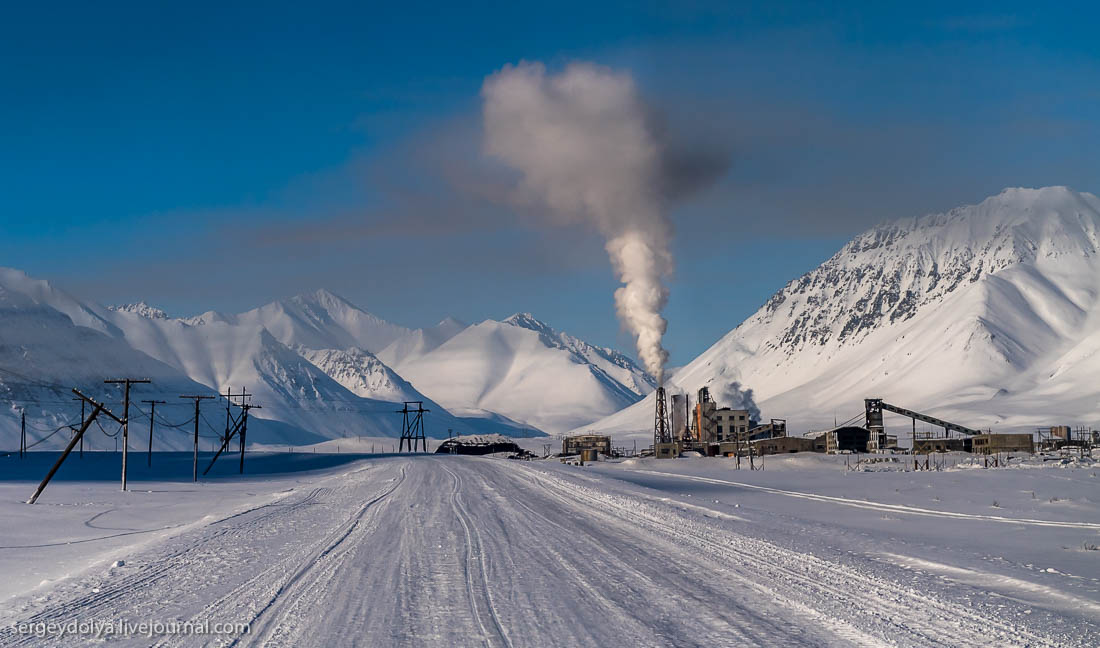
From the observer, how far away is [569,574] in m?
15.7

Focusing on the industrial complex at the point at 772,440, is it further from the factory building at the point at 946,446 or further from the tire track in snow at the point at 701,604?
the tire track in snow at the point at 701,604

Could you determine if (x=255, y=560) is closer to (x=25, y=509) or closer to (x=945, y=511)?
(x=25, y=509)

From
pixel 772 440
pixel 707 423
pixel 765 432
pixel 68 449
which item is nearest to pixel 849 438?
pixel 765 432

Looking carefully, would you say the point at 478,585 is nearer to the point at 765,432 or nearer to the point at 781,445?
the point at 781,445

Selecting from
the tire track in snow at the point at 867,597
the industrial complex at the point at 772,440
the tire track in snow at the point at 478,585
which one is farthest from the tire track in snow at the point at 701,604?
the industrial complex at the point at 772,440

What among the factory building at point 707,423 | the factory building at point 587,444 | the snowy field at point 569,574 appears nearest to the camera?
the snowy field at point 569,574

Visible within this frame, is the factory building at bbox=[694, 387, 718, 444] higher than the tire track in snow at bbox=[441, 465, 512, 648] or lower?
higher

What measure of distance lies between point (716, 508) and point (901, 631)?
760 inches

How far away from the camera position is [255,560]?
1781cm

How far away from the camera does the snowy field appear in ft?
37.3

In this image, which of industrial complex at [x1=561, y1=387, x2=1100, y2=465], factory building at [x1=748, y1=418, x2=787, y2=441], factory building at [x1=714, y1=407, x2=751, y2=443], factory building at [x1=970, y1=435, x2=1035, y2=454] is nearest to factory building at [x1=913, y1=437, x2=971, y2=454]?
industrial complex at [x1=561, y1=387, x2=1100, y2=465]

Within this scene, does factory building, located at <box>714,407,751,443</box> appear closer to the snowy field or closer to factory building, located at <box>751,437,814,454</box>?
factory building, located at <box>751,437,814,454</box>

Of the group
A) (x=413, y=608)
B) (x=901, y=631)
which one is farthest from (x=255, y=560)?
(x=901, y=631)

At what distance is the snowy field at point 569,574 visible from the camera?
37.3ft
